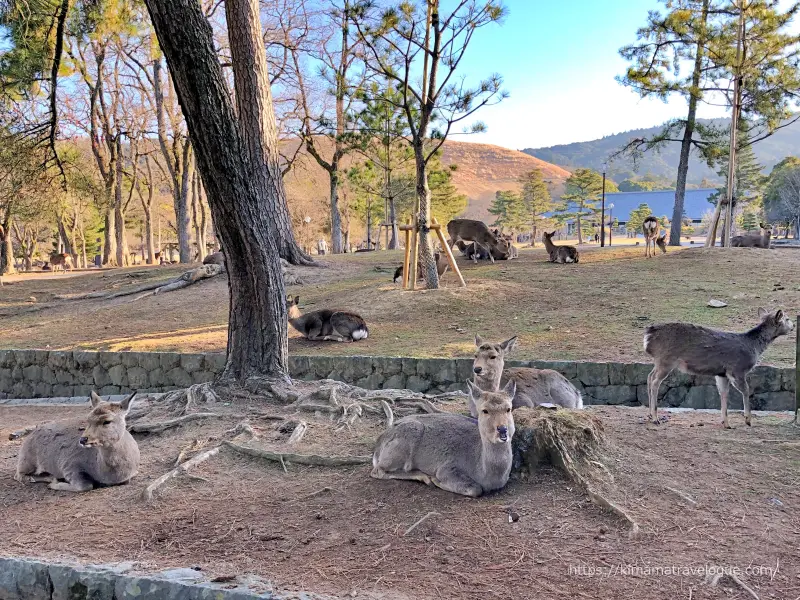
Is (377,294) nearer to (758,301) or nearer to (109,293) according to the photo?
(758,301)

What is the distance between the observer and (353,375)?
32.2 ft

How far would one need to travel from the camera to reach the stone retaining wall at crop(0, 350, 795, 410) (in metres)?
8.27

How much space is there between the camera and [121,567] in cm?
369

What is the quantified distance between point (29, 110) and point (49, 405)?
23.2 ft

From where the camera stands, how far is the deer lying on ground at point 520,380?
5980 millimetres

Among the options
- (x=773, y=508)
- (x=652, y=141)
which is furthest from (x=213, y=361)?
(x=652, y=141)

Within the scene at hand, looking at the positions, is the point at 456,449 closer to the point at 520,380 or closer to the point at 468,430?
the point at 468,430

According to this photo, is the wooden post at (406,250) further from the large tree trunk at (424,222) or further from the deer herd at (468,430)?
the deer herd at (468,430)

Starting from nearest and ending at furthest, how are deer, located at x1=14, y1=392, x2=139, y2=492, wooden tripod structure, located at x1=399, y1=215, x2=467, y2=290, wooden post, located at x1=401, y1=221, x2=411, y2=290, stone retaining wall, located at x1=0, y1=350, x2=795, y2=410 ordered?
deer, located at x1=14, y1=392, x2=139, y2=492 → stone retaining wall, located at x1=0, y1=350, x2=795, y2=410 → wooden tripod structure, located at x1=399, y1=215, x2=467, y2=290 → wooden post, located at x1=401, y1=221, x2=411, y2=290

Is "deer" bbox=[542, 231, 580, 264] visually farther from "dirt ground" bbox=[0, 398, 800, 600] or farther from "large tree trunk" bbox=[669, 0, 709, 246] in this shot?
"dirt ground" bbox=[0, 398, 800, 600]

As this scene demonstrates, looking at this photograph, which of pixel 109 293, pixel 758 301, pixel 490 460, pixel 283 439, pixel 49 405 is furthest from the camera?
pixel 109 293

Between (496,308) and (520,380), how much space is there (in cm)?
668

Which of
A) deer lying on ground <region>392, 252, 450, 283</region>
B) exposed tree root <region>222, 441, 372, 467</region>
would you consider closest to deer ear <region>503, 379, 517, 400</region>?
exposed tree root <region>222, 441, 372, 467</region>

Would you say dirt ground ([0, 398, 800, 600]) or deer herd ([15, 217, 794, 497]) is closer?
dirt ground ([0, 398, 800, 600])
